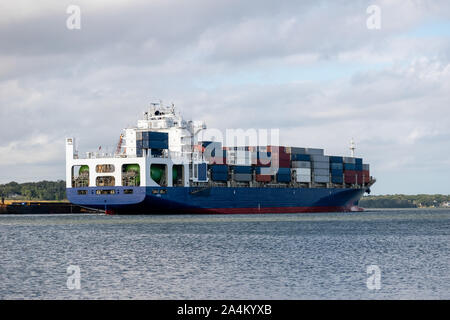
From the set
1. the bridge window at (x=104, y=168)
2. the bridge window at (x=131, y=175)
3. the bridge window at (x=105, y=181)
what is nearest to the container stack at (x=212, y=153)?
the bridge window at (x=131, y=175)

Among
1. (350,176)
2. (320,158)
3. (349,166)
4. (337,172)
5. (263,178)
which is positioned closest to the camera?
(263,178)

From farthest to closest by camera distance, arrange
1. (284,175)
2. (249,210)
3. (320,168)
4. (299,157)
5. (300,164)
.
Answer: (320,168) < (299,157) < (300,164) < (284,175) < (249,210)

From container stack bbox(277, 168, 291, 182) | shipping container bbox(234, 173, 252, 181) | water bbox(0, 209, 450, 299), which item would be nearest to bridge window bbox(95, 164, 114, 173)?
shipping container bbox(234, 173, 252, 181)

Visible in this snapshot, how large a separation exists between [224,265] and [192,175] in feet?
175

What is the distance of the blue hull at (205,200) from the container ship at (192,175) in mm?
117

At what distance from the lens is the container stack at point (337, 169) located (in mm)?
108750

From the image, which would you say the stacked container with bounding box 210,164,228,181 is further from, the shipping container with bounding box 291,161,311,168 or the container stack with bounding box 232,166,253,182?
the shipping container with bounding box 291,161,311,168

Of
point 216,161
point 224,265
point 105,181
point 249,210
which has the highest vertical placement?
point 216,161

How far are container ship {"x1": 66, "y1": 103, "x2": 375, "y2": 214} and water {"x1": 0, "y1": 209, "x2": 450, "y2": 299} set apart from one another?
27.3 meters

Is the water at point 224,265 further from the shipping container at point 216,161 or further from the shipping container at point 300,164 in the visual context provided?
the shipping container at point 300,164

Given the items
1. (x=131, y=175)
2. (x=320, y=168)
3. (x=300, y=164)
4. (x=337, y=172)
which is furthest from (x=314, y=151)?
(x=131, y=175)

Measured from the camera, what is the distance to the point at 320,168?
106m

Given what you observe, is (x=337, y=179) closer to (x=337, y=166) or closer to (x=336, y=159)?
(x=337, y=166)

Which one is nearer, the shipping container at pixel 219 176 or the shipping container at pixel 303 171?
the shipping container at pixel 219 176
